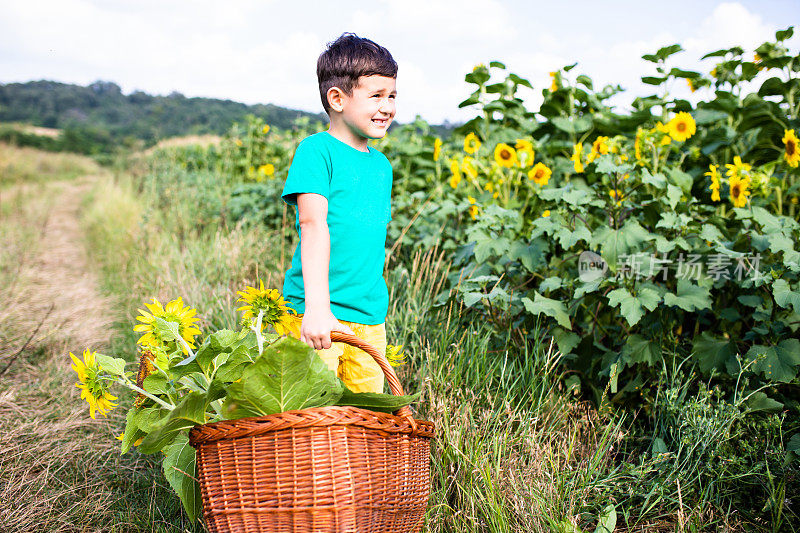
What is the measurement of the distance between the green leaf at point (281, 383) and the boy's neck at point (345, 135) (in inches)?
29.8

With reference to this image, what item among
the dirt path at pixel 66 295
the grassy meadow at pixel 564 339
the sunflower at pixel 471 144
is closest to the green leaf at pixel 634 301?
the grassy meadow at pixel 564 339

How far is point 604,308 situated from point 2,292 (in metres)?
3.58

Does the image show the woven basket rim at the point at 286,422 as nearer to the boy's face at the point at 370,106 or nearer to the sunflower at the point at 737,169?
the boy's face at the point at 370,106

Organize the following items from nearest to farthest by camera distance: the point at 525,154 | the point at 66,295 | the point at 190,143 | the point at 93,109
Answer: the point at 525,154, the point at 66,295, the point at 190,143, the point at 93,109

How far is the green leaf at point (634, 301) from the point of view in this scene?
2256 millimetres

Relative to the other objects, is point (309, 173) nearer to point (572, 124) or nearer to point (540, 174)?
point (540, 174)

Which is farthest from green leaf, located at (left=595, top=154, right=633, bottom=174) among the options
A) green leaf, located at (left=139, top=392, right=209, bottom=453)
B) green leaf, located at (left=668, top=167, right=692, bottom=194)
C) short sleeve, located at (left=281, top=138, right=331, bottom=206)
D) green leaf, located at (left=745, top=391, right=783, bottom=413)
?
green leaf, located at (left=139, top=392, right=209, bottom=453)

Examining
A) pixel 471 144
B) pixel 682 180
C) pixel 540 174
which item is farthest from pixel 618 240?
pixel 471 144

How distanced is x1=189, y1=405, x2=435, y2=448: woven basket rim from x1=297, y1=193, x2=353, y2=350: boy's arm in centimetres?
31

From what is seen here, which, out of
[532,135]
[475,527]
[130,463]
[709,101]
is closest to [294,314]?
[475,527]

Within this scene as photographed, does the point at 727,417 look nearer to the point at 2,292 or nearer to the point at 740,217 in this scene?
the point at 740,217

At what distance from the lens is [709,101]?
3.32 m

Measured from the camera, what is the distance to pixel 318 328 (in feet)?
5.28

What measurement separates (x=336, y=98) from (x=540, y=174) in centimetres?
173
